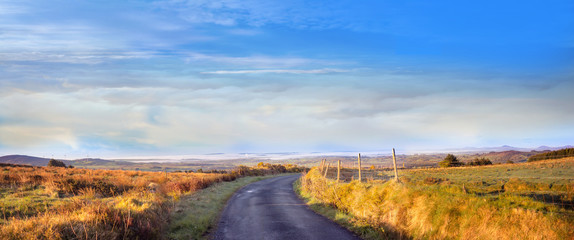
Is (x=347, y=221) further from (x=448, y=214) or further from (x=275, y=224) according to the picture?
(x=448, y=214)

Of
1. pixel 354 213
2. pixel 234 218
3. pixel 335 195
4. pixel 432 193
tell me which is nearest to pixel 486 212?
pixel 432 193

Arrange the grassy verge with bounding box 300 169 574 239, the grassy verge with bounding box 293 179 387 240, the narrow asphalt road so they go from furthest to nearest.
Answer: the narrow asphalt road < the grassy verge with bounding box 293 179 387 240 < the grassy verge with bounding box 300 169 574 239

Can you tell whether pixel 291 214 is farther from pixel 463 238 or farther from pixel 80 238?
pixel 80 238

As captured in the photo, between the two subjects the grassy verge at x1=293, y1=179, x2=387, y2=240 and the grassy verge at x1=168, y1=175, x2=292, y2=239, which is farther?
the grassy verge at x1=168, y1=175, x2=292, y2=239

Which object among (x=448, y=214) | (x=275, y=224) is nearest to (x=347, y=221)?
(x=275, y=224)

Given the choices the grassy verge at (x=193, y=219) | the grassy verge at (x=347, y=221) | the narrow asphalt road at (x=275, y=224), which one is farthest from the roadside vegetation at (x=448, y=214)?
the grassy verge at (x=193, y=219)

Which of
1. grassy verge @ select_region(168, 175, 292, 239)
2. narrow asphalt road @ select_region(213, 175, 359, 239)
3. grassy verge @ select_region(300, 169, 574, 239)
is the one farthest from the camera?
grassy verge @ select_region(168, 175, 292, 239)

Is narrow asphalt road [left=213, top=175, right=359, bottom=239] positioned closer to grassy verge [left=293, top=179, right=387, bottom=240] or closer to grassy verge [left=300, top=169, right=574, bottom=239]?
grassy verge [left=293, top=179, right=387, bottom=240]

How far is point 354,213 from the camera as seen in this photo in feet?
47.6

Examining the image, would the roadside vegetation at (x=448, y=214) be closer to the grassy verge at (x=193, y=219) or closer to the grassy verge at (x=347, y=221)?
the grassy verge at (x=347, y=221)

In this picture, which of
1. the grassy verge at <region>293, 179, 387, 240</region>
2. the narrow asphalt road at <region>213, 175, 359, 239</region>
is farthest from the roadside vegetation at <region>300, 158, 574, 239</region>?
the narrow asphalt road at <region>213, 175, 359, 239</region>

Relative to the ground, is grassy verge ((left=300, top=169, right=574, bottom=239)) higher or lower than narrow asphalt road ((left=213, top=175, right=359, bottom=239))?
higher

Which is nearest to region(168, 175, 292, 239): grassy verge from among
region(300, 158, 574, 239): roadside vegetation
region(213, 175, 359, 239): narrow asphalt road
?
region(213, 175, 359, 239): narrow asphalt road

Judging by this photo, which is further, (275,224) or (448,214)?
(275,224)
